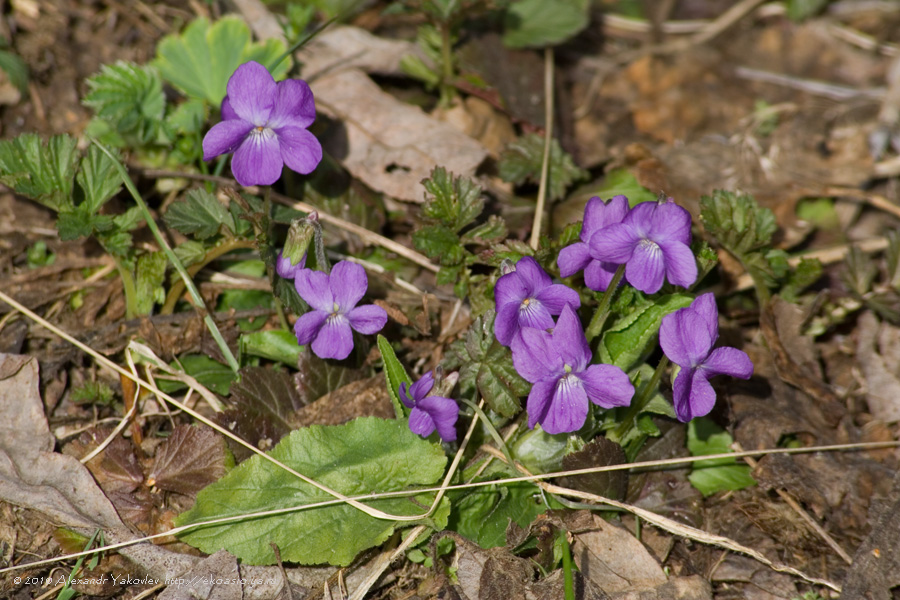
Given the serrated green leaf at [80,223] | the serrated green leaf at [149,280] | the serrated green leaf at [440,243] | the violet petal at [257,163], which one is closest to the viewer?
the violet petal at [257,163]

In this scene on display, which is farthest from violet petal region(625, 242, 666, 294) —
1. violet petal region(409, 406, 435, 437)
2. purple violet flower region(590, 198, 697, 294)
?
violet petal region(409, 406, 435, 437)

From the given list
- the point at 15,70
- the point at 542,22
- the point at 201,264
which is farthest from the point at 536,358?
the point at 15,70

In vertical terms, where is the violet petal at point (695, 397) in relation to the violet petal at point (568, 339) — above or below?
below

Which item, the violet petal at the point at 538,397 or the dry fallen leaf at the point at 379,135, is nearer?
the violet petal at the point at 538,397

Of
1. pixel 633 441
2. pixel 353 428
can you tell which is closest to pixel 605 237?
pixel 633 441

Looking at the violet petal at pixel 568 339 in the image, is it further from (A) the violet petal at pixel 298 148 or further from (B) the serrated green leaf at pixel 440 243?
(A) the violet petal at pixel 298 148

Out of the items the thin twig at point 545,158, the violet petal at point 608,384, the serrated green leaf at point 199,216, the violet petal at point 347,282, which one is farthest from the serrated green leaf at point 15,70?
the violet petal at point 608,384

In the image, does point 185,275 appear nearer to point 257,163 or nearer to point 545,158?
point 257,163
